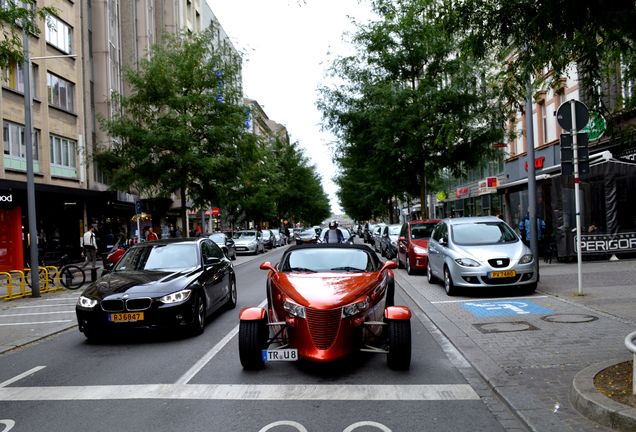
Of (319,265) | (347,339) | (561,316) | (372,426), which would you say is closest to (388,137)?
(561,316)

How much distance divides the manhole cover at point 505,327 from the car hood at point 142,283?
4305 millimetres

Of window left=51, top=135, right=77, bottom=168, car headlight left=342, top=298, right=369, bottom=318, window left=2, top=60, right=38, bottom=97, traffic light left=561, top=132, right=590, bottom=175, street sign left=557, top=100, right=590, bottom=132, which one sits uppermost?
window left=2, top=60, right=38, bottom=97

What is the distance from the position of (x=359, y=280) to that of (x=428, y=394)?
5.73ft

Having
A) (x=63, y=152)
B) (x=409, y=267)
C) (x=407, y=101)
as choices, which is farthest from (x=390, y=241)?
(x=63, y=152)

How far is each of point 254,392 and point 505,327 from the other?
435cm

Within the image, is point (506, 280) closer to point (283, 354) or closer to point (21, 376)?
point (283, 354)

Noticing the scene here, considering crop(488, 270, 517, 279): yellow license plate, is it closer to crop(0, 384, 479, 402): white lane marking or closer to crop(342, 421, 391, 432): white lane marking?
crop(0, 384, 479, 402): white lane marking

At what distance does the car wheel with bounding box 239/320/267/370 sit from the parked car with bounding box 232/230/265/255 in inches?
1178

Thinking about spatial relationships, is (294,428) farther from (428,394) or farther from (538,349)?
A: (538,349)

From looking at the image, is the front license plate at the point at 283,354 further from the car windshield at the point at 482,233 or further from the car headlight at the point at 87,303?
the car windshield at the point at 482,233

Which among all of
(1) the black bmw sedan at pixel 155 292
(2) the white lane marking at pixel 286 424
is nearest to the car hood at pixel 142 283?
(1) the black bmw sedan at pixel 155 292

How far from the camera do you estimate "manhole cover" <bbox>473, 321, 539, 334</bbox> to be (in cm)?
846

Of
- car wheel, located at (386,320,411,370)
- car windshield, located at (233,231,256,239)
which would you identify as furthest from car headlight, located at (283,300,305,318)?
car windshield, located at (233,231,256,239)

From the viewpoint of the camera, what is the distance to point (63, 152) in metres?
29.3
